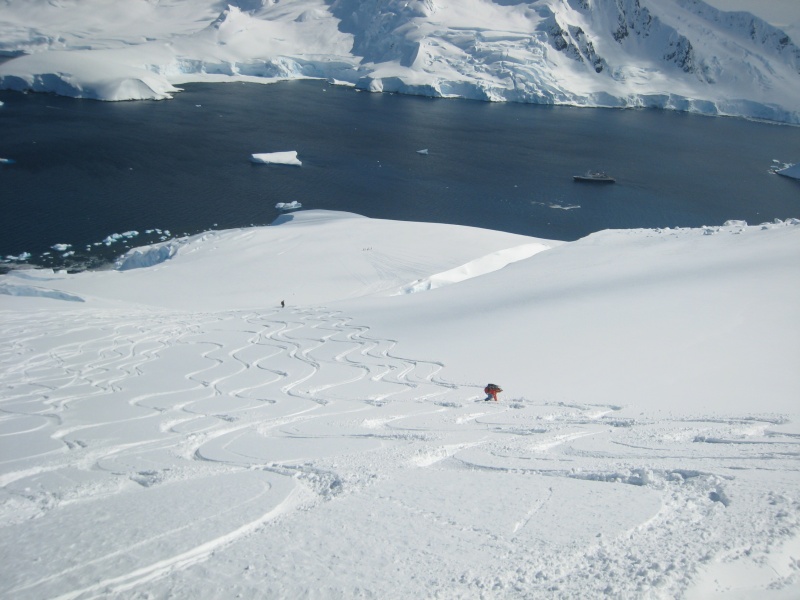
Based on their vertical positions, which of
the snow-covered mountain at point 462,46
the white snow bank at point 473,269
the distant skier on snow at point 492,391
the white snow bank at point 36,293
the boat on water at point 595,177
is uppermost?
the snow-covered mountain at point 462,46

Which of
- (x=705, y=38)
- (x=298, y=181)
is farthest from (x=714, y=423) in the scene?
(x=705, y=38)

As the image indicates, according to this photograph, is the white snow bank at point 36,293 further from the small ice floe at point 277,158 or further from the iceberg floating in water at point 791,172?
the iceberg floating in water at point 791,172

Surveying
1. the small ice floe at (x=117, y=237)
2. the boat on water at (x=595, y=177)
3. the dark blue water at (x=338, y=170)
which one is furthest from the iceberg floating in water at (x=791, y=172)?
the small ice floe at (x=117, y=237)

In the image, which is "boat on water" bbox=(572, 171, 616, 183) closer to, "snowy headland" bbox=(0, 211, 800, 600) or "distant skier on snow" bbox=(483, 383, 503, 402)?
"snowy headland" bbox=(0, 211, 800, 600)

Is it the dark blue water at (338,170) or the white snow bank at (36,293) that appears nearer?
the white snow bank at (36,293)

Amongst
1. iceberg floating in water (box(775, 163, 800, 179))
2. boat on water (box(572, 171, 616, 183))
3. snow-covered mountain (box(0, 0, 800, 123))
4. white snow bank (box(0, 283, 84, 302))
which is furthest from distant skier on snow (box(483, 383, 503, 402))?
snow-covered mountain (box(0, 0, 800, 123))

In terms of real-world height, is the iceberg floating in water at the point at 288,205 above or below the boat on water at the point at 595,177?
below

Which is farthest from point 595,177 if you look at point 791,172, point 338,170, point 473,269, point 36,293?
point 36,293
